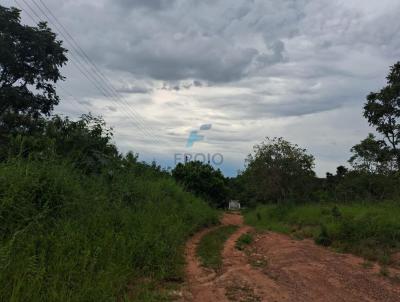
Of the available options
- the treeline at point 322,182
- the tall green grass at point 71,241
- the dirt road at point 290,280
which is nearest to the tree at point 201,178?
the treeline at point 322,182

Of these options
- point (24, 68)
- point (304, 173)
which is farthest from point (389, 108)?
point (24, 68)

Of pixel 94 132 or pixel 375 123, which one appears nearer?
pixel 94 132

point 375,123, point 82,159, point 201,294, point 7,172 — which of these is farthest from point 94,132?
point 375,123

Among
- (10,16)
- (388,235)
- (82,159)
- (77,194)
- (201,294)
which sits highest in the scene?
(10,16)

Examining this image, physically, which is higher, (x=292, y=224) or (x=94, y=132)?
(x=94, y=132)

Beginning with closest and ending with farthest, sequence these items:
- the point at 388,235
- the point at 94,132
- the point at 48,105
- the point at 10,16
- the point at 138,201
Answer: the point at 388,235, the point at 138,201, the point at 94,132, the point at 10,16, the point at 48,105

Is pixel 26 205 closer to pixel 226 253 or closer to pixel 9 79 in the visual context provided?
pixel 226 253

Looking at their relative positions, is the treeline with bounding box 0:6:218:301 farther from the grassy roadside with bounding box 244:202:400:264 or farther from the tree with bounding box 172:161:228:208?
the tree with bounding box 172:161:228:208

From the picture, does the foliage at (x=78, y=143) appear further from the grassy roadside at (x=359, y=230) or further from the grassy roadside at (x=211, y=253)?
the grassy roadside at (x=359, y=230)

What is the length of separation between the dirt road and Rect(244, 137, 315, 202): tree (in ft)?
53.2

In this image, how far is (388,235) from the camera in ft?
33.2

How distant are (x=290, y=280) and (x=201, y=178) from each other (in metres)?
26.5

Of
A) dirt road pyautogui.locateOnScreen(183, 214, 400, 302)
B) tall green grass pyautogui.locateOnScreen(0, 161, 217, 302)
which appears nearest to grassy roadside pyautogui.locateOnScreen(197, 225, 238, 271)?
dirt road pyautogui.locateOnScreen(183, 214, 400, 302)

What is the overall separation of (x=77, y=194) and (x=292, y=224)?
11.3 m
